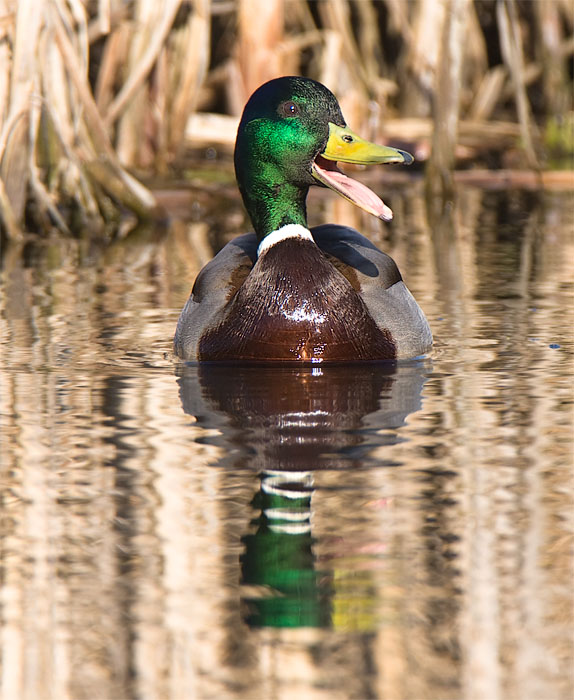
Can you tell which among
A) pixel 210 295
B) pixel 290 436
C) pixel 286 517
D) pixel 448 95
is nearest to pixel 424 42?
pixel 448 95

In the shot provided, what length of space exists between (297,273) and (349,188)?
0.40 m

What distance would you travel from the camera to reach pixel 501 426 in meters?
4.92

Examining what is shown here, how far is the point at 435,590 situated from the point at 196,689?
0.68 meters

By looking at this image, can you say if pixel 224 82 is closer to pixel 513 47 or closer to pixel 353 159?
pixel 513 47

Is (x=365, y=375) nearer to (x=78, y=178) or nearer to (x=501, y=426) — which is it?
(x=501, y=426)

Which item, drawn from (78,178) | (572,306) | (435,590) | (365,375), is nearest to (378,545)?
(435,590)

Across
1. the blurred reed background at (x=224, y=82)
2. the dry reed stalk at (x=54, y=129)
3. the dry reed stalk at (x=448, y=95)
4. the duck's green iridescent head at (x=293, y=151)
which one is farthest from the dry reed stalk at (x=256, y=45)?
the duck's green iridescent head at (x=293, y=151)

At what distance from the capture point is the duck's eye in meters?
6.07

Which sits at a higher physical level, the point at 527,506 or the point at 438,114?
the point at 438,114

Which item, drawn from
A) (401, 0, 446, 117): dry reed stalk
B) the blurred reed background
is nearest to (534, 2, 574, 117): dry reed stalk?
the blurred reed background

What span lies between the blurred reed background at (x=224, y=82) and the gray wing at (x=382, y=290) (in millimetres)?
2956

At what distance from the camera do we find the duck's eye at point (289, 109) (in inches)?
239

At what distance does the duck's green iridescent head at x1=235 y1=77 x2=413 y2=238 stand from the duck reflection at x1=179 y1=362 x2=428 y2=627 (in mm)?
681

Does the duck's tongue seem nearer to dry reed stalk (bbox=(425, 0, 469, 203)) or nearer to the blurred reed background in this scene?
the blurred reed background
